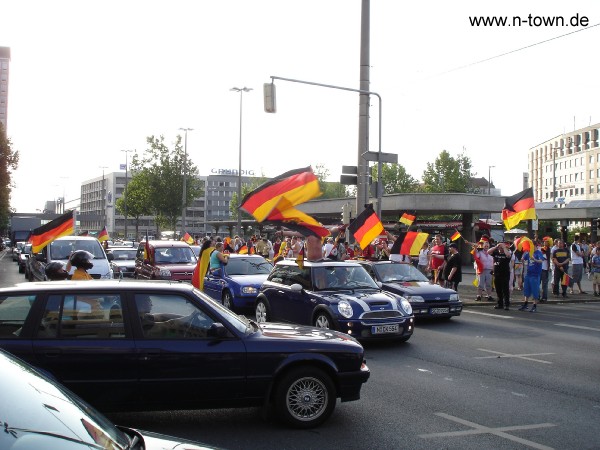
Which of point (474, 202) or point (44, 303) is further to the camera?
point (474, 202)

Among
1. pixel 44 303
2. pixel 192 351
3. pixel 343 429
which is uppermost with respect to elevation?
pixel 44 303

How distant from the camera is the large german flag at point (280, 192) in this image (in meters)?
11.7

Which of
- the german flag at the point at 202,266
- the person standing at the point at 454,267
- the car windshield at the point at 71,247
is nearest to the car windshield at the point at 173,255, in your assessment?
the car windshield at the point at 71,247

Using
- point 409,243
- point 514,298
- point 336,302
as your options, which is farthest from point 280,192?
point 514,298

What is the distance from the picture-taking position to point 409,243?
18797 mm

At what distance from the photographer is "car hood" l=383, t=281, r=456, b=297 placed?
1425cm

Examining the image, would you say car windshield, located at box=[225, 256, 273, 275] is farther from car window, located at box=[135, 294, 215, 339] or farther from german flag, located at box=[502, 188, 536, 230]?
car window, located at box=[135, 294, 215, 339]

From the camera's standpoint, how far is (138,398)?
230 inches

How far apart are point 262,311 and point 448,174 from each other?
89.7 meters

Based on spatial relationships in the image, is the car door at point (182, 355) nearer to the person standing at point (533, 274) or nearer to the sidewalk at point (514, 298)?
the person standing at point (533, 274)

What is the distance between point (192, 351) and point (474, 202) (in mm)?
30460

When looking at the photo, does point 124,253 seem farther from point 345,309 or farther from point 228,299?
point 345,309

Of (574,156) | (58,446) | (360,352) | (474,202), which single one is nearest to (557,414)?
(360,352)

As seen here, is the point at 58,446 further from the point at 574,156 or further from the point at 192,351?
the point at 574,156
